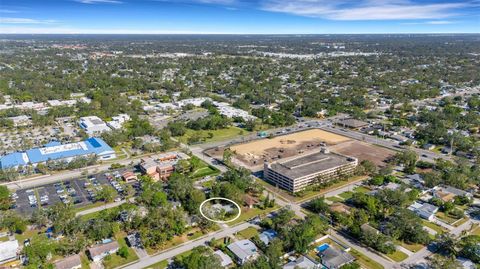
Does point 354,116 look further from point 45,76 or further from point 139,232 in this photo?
point 45,76

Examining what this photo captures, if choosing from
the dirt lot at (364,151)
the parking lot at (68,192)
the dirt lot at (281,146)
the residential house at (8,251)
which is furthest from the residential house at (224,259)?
the dirt lot at (364,151)

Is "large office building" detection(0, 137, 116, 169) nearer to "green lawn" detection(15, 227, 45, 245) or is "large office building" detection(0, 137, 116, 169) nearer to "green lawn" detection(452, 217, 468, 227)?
"green lawn" detection(15, 227, 45, 245)

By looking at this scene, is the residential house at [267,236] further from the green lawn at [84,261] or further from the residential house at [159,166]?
the residential house at [159,166]

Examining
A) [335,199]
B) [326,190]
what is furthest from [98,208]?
[335,199]

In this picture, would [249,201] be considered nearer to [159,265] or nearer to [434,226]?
[159,265]

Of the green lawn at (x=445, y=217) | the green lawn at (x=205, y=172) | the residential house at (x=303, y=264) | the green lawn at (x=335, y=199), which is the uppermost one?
the residential house at (x=303, y=264)

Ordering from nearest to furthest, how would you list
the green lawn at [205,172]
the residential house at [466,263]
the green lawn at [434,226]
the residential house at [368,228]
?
the residential house at [466,263] < the residential house at [368,228] < the green lawn at [434,226] < the green lawn at [205,172]

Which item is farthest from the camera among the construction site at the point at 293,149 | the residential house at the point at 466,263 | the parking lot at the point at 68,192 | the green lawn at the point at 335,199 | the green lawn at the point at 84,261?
the construction site at the point at 293,149
